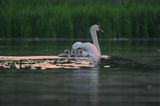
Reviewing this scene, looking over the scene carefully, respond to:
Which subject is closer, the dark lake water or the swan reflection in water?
the dark lake water

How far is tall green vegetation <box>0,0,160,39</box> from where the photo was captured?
4206 centimetres

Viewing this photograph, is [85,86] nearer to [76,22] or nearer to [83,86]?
[83,86]

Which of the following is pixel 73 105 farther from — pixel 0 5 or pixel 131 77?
pixel 0 5

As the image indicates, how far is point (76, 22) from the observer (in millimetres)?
43625

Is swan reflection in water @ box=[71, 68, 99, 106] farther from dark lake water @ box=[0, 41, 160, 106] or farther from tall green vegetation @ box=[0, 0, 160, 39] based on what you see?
tall green vegetation @ box=[0, 0, 160, 39]

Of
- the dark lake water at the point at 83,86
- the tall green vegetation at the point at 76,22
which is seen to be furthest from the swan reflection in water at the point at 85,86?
the tall green vegetation at the point at 76,22

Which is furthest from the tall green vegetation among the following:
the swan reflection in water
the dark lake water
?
the swan reflection in water

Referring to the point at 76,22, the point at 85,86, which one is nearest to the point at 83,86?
the point at 85,86

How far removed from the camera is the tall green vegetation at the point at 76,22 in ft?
138

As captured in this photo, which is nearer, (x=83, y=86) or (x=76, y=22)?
(x=83, y=86)

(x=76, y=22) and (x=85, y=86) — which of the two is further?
(x=76, y=22)

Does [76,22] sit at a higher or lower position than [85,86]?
higher

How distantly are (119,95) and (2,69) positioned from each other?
587 cm

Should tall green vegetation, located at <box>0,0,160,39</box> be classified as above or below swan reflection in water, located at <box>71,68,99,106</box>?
above
